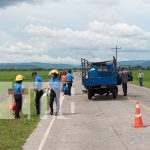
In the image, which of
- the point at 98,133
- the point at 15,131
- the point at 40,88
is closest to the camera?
the point at 98,133

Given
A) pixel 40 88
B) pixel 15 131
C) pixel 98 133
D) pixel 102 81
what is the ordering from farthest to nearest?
pixel 102 81
pixel 40 88
pixel 15 131
pixel 98 133

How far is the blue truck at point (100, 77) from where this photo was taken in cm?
2834

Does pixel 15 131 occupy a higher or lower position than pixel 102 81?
lower

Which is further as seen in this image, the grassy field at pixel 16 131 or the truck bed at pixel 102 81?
the truck bed at pixel 102 81

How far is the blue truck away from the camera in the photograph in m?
28.3

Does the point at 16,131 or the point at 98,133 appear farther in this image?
the point at 16,131

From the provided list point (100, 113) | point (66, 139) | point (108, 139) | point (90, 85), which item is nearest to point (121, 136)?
point (108, 139)

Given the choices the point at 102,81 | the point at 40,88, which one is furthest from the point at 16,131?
the point at 102,81

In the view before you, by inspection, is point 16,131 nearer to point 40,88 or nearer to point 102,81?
point 40,88

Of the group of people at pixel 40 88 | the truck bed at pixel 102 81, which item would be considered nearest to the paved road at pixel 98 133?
the group of people at pixel 40 88

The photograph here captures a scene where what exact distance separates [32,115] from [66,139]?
269 inches

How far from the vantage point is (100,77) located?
28.8 metres

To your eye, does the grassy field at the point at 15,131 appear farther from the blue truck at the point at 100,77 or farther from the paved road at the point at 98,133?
the blue truck at the point at 100,77

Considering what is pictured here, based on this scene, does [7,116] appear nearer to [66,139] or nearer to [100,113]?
[100,113]
